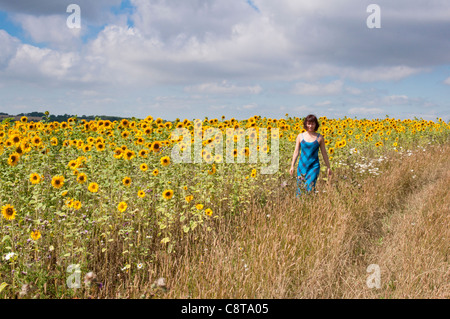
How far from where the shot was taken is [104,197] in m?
4.51

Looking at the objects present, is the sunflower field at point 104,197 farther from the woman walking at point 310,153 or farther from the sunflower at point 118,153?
the woman walking at point 310,153

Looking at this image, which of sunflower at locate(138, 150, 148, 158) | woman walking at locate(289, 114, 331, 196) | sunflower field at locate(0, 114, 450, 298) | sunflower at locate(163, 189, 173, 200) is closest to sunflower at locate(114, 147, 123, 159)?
sunflower field at locate(0, 114, 450, 298)

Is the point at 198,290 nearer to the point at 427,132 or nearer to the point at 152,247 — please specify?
the point at 152,247

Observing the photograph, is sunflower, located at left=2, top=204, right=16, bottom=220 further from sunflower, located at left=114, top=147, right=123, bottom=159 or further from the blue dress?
the blue dress

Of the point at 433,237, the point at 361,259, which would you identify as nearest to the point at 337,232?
the point at 361,259

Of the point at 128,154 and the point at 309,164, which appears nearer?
the point at 128,154

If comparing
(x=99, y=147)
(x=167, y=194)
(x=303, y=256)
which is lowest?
(x=303, y=256)

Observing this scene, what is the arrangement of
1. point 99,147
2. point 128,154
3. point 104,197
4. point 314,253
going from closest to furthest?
point 314,253 < point 104,197 < point 128,154 < point 99,147

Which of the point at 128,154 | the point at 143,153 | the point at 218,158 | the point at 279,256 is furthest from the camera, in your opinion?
the point at 218,158

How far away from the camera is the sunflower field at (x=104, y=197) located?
362 centimetres

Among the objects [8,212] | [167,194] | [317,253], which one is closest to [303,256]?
[317,253]

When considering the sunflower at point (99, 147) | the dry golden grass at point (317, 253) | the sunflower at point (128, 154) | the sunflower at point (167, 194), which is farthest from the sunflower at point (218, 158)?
the sunflower at point (167, 194)

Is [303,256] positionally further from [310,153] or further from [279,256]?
[310,153]

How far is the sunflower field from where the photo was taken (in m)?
3.62
